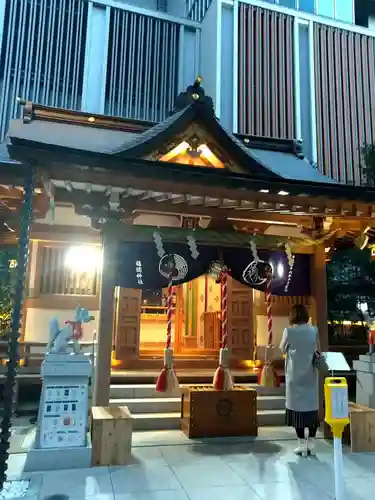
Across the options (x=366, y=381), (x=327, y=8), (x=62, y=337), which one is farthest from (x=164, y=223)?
(x=327, y=8)

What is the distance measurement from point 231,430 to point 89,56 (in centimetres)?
1976

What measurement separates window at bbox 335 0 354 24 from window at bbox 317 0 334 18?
30 centimetres

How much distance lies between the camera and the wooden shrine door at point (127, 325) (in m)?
9.30

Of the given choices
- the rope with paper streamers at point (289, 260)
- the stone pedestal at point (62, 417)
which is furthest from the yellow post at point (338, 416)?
the rope with paper streamers at point (289, 260)

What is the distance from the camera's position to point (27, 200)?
465 cm

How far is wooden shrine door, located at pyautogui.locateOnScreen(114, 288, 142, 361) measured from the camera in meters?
9.30

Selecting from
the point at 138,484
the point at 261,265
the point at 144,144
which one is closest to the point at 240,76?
the point at 144,144

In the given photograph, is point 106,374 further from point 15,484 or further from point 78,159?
point 78,159

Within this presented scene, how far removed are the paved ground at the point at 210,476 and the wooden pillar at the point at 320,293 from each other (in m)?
2.04

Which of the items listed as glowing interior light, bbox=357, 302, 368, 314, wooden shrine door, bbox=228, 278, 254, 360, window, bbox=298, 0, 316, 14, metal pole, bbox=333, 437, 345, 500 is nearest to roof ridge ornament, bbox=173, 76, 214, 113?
wooden shrine door, bbox=228, 278, 254, 360

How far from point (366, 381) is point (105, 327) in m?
4.94

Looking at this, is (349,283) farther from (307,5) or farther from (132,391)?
(307,5)

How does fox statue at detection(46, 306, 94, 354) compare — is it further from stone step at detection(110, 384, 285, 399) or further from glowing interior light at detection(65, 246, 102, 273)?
glowing interior light at detection(65, 246, 102, 273)

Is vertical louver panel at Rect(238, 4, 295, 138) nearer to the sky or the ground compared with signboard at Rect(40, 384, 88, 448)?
nearer to the sky
